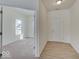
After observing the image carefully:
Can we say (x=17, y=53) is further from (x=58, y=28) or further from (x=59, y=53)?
(x=58, y=28)

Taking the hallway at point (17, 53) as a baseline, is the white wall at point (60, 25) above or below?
above

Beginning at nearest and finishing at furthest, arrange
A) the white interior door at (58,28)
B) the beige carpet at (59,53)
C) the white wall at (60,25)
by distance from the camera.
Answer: the beige carpet at (59,53) → the white wall at (60,25) → the white interior door at (58,28)

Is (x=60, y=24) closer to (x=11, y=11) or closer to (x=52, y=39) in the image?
(x=52, y=39)

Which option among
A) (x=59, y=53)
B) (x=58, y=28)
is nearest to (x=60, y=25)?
(x=58, y=28)

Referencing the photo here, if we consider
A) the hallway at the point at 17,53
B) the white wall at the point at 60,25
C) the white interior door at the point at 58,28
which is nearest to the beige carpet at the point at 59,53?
the hallway at the point at 17,53

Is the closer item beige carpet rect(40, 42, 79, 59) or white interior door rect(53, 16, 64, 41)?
beige carpet rect(40, 42, 79, 59)

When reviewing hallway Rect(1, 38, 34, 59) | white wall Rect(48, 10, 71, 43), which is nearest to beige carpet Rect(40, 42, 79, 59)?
hallway Rect(1, 38, 34, 59)

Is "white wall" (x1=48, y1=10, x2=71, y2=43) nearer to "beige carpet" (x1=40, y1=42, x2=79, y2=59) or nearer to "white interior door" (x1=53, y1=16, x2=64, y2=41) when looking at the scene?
"white interior door" (x1=53, y1=16, x2=64, y2=41)

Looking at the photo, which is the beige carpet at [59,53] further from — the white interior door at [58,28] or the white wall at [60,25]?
the white interior door at [58,28]

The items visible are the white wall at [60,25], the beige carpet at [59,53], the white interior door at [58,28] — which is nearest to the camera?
the beige carpet at [59,53]

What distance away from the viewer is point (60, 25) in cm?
752

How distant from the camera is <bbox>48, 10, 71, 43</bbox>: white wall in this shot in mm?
7117

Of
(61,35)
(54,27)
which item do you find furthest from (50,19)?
(61,35)

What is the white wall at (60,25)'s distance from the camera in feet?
23.4
